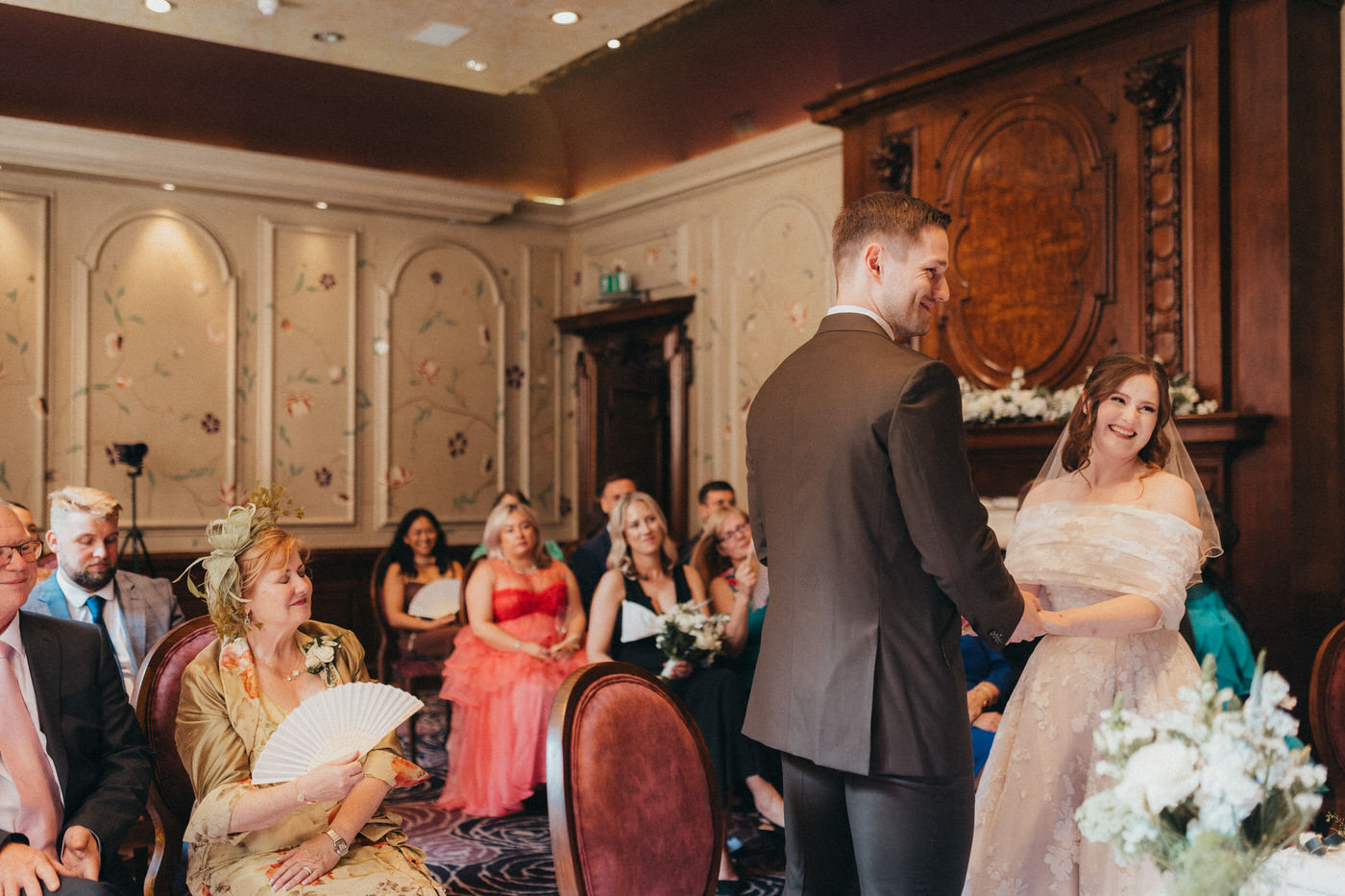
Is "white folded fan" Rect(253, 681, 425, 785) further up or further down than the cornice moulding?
further down

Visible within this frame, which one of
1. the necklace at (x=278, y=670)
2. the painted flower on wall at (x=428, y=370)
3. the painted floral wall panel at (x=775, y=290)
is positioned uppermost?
the painted floral wall panel at (x=775, y=290)

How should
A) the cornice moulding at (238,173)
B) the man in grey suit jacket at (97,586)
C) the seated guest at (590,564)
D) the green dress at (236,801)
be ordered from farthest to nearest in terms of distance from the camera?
1. the cornice moulding at (238,173)
2. the seated guest at (590,564)
3. the man in grey suit jacket at (97,586)
4. the green dress at (236,801)

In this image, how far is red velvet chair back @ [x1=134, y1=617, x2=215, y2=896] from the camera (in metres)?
2.39

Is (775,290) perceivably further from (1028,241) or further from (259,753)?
(259,753)

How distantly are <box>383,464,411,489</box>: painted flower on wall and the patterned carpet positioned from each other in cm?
333

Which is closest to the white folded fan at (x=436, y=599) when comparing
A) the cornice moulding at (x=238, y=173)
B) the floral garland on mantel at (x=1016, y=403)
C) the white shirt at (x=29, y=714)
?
the floral garland on mantel at (x=1016, y=403)

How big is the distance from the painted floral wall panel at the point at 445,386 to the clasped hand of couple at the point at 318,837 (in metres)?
5.80

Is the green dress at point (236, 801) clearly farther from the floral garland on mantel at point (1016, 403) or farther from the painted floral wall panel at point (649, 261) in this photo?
the painted floral wall panel at point (649, 261)

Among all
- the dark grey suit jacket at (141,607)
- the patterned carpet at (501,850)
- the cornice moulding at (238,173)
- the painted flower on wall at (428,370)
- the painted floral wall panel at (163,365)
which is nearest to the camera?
the dark grey suit jacket at (141,607)

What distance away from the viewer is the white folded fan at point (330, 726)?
7.22ft

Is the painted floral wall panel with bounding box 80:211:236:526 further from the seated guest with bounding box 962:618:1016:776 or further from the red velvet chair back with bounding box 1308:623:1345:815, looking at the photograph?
the red velvet chair back with bounding box 1308:623:1345:815

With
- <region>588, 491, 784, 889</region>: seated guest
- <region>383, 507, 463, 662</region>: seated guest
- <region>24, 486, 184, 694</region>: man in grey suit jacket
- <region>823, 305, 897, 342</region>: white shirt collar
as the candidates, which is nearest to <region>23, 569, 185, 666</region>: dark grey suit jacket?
<region>24, 486, 184, 694</region>: man in grey suit jacket

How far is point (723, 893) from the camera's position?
11.6 ft

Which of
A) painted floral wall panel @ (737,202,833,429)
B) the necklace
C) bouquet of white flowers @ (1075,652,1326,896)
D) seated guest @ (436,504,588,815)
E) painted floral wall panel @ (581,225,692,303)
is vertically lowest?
seated guest @ (436,504,588,815)
